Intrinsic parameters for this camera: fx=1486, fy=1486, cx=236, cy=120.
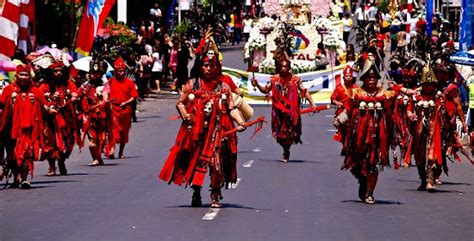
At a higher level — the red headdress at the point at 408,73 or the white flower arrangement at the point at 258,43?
the red headdress at the point at 408,73

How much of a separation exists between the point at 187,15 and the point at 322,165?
35525mm

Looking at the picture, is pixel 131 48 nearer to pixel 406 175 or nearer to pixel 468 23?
pixel 468 23

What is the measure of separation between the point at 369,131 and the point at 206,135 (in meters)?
2.10

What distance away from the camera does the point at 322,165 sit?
24.5 metres

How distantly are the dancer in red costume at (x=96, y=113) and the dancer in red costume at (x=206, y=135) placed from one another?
7750 mm

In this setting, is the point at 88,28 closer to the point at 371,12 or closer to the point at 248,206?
the point at 248,206

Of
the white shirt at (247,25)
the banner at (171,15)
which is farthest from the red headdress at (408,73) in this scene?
the white shirt at (247,25)

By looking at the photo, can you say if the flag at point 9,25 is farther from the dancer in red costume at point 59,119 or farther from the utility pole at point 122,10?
the utility pole at point 122,10

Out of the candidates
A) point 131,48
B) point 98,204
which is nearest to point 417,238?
point 98,204

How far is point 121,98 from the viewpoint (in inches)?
1037

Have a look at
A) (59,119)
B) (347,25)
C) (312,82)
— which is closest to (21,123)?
(59,119)

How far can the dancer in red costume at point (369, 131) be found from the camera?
707 inches

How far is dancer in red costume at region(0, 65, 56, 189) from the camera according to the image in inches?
789

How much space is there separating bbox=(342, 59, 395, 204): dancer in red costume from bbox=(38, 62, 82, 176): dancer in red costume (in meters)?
5.19
